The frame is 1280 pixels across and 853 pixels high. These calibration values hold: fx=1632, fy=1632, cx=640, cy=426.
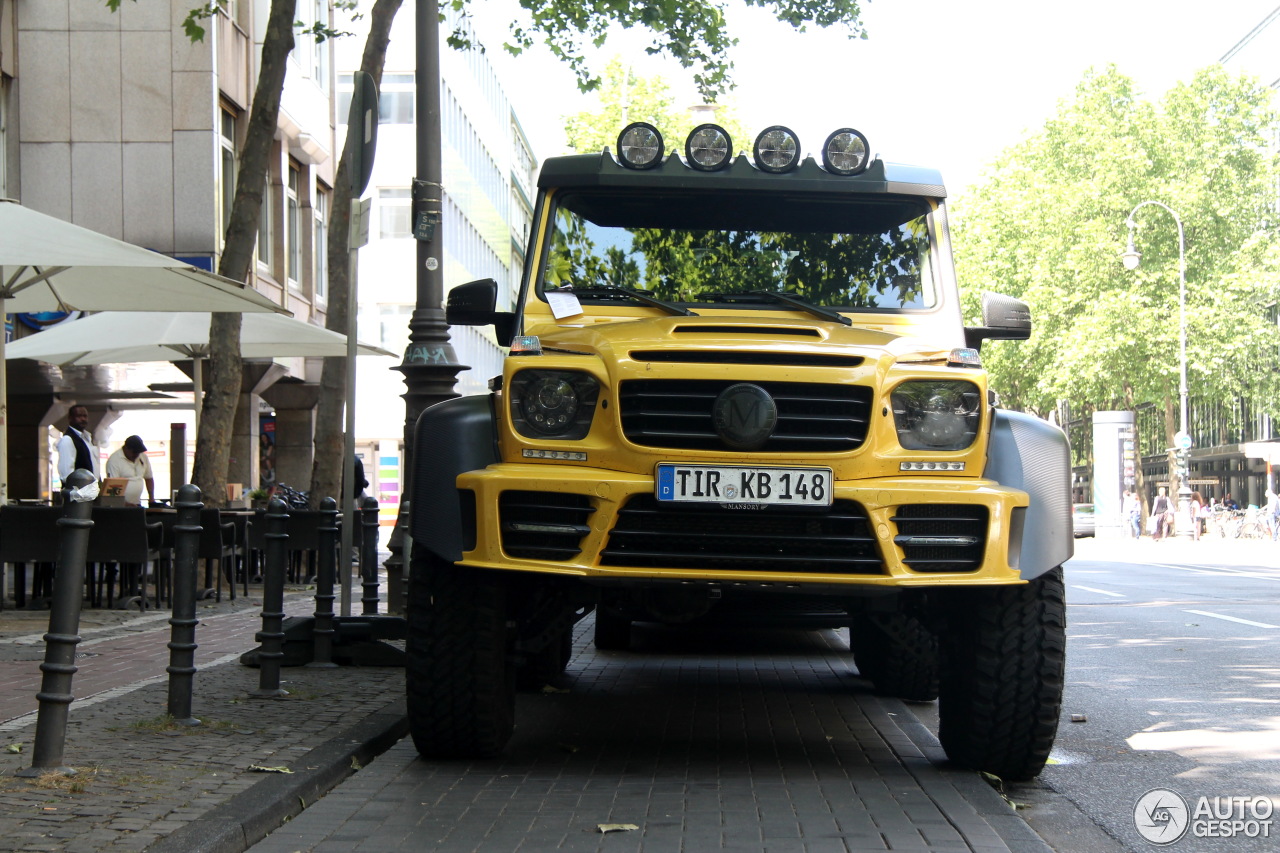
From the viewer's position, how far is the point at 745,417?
19.9 feet

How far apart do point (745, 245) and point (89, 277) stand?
7.28m

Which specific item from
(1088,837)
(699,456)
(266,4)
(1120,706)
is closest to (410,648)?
Answer: (699,456)

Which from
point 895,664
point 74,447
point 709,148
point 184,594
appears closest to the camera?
point 184,594

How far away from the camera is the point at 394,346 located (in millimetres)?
46812

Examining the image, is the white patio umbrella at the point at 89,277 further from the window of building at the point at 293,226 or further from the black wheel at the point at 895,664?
the window of building at the point at 293,226

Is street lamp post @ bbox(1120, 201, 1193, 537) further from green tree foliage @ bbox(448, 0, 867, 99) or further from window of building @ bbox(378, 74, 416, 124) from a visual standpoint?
green tree foliage @ bbox(448, 0, 867, 99)

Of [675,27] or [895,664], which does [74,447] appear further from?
[895,664]

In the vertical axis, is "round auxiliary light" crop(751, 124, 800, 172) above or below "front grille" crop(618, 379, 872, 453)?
above

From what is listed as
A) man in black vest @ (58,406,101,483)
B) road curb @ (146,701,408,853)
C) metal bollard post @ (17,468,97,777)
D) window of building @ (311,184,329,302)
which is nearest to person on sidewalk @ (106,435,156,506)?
man in black vest @ (58,406,101,483)

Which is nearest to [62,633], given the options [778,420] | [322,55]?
[778,420]

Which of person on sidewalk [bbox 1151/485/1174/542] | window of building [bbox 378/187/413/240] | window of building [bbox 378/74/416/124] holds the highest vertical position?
window of building [bbox 378/74/416/124]

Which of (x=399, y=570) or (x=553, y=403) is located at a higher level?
(x=553, y=403)

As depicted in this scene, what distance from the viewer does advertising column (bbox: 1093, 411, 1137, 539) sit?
163 feet

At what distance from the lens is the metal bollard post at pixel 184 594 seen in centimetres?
677
